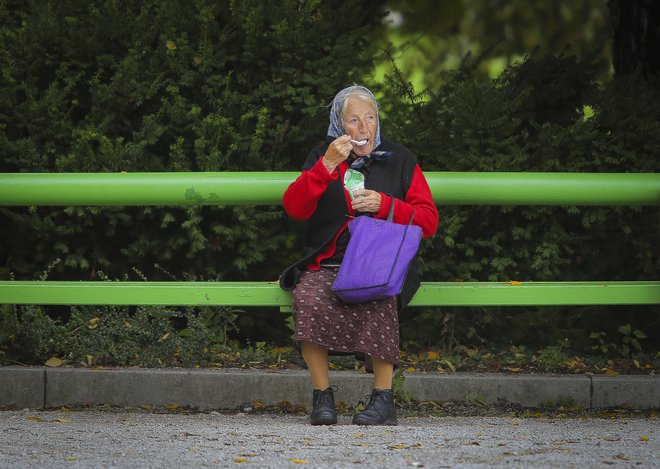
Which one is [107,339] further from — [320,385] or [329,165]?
[329,165]

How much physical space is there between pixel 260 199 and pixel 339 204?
443 millimetres

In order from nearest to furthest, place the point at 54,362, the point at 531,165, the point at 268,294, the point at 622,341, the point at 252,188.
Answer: the point at 268,294, the point at 252,188, the point at 54,362, the point at 531,165, the point at 622,341

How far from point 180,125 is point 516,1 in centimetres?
1221

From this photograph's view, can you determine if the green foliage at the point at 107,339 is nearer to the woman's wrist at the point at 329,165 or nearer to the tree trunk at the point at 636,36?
the woman's wrist at the point at 329,165

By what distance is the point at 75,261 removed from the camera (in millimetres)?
5980

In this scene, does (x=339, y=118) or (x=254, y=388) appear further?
(x=254, y=388)

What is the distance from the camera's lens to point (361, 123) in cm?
490

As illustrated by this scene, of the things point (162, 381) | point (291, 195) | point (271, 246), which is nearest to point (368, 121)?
point (291, 195)

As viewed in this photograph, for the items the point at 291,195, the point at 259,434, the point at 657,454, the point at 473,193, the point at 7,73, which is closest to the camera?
the point at 657,454

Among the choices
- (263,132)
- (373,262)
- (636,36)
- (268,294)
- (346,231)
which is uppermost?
(636,36)

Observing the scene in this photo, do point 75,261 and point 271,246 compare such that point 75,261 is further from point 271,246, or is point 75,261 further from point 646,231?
point 646,231

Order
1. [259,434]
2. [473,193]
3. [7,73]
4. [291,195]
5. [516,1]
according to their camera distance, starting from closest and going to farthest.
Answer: [259,434], [291,195], [473,193], [7,73], [516,1]

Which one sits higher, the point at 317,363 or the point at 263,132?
the point at 263,132

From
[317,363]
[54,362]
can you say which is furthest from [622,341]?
[54,362]
